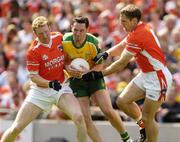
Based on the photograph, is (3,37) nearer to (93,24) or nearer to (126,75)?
(93,24)

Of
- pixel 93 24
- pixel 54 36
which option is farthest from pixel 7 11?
pixel 54 36

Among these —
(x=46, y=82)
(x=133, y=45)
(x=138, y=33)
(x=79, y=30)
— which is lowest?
(x=46, y=82)

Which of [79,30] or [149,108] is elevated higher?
[79,30]

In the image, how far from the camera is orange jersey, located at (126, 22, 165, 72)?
13.5 meters

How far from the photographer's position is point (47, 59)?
1365 centimetres

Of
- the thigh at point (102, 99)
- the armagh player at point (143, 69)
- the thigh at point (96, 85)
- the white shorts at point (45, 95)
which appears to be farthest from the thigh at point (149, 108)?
the white shorts at point (45, 95)

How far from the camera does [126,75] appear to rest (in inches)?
675

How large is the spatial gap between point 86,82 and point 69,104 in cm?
71

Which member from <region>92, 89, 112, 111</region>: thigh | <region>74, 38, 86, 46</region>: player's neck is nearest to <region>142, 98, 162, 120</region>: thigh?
<region>92, 89, 112, 111</region>: thigh

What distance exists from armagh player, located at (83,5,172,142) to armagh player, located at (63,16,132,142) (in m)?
0.18

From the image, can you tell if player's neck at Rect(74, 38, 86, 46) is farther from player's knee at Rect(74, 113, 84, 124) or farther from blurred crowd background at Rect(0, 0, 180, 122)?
blurred crowd background at Rect(0, 0, 180, 122)

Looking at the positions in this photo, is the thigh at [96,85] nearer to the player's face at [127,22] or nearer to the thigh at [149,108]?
the thigh at [149,108]

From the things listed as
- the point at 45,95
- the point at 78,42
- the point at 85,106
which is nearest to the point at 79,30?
the point at 78,42

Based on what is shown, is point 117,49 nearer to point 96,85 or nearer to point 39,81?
point 96,85
